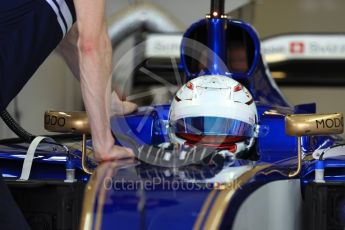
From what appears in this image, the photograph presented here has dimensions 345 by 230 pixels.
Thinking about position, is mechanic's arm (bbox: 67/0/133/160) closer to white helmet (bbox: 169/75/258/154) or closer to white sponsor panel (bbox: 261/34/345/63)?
white helmet (bbox: 169/75/258/154)

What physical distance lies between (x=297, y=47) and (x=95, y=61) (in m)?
4.73

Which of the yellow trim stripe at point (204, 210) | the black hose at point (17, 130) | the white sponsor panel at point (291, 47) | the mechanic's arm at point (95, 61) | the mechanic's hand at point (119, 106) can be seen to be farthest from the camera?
the white sponsor panel at point (291, 47)

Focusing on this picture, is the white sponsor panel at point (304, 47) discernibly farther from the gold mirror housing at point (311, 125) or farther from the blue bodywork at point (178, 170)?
the gold mirror housing at point (311, 125)

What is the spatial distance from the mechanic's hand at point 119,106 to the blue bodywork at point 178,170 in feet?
0.09

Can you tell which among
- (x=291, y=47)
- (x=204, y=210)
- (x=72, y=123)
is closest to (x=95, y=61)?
(x=72, y=123)

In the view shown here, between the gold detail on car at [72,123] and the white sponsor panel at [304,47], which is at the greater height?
the white sponsor panel at [304,47]

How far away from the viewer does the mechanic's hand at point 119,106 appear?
2.91 m

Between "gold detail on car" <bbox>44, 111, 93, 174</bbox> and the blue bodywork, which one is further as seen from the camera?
"gold detail on car" <bbox>44, 111, 93, 174</bbox>

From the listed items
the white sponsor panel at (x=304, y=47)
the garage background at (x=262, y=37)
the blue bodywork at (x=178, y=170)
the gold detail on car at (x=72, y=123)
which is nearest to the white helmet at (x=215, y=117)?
the blue bodywork at (x=178, y=170)

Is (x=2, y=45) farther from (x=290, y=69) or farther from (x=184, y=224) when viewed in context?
(x=290, y=69)

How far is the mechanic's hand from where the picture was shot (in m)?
2.91

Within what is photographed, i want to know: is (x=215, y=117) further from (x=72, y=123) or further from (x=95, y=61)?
(x=95, y=61)

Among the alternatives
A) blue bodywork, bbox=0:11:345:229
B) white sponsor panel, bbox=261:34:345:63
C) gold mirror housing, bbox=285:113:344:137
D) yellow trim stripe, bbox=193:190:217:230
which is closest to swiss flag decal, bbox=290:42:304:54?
white sponsor panel, bbox=261:34:345:63

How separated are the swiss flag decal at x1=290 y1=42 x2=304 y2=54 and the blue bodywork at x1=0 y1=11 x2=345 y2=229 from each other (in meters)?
3.31
